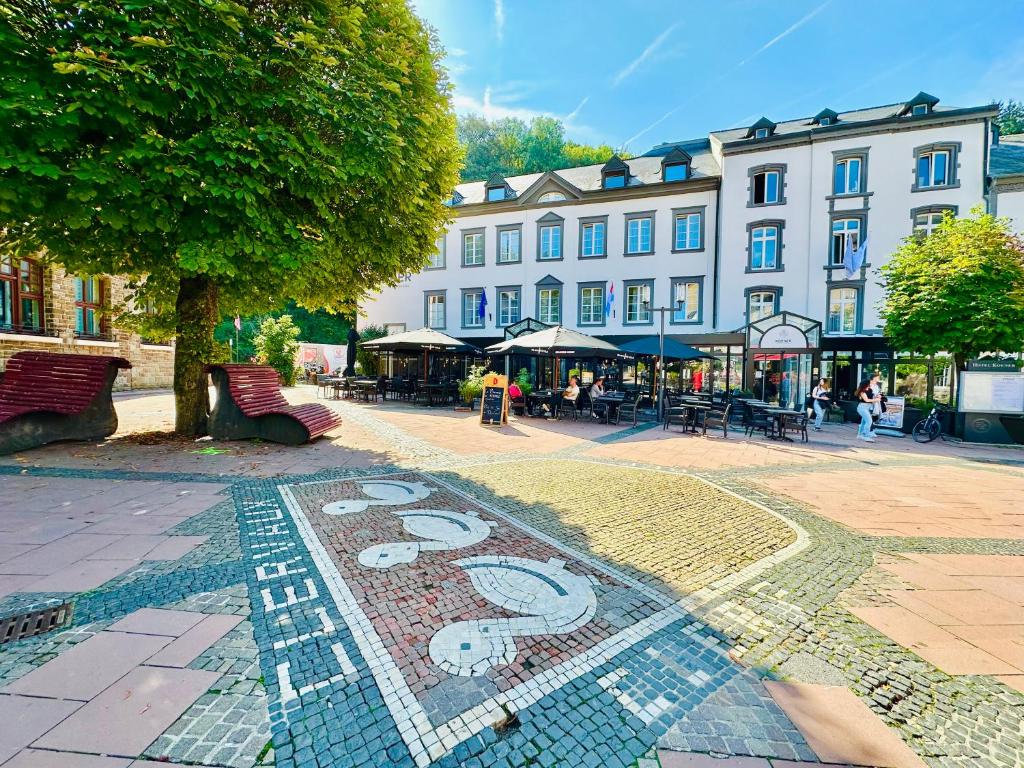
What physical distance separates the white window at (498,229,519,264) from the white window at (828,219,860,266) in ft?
48.9

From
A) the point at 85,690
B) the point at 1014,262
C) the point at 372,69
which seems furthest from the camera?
the point at 1014,262

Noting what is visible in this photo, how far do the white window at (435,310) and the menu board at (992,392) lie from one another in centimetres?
2240

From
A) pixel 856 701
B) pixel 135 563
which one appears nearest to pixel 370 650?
pixel 135 563

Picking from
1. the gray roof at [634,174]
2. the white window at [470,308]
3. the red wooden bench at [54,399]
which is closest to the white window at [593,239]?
the gray roof at [634,174]

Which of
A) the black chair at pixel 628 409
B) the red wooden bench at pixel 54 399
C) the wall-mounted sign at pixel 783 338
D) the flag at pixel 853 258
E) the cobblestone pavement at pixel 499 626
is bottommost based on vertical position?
the cobblestone pavement at pixel 499 626

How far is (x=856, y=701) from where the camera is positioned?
7.38ft

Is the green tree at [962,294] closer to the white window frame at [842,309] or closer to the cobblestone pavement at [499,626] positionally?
the white window frame at [842,309]

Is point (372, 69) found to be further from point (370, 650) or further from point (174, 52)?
point (370, 650)

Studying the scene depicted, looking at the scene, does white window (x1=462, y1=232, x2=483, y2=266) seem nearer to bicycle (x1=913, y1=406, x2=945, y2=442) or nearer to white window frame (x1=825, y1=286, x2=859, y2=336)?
white window frame (x1=825, y1=286, x2=859, y2=336)

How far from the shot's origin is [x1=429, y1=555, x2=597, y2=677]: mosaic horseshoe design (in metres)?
2.48

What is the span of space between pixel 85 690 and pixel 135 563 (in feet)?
5.29

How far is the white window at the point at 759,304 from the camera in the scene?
790 inches

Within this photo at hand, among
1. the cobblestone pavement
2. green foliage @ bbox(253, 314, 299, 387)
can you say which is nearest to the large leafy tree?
the cobblestone pavement

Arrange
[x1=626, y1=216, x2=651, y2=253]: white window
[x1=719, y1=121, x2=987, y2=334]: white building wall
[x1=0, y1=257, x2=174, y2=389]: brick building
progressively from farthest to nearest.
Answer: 1. [x1=626, y1=216, x2=651, y2=253]: white window
2. [x1=719, y1=121, x2=987, y2=334]: white building wall
3. [x1=0, y1=257, x2=174, y2=389]: brick building
